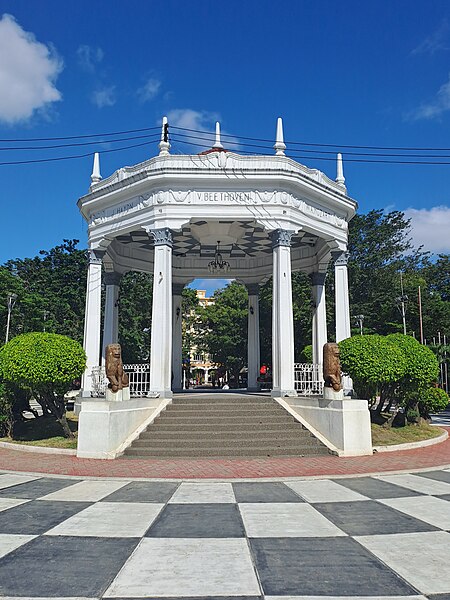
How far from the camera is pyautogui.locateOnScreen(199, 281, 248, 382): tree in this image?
133 feet

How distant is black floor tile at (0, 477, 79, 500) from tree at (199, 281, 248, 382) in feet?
104

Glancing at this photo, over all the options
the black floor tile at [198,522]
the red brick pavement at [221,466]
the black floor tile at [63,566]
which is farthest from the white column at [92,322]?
the black floor tile at [63,566]

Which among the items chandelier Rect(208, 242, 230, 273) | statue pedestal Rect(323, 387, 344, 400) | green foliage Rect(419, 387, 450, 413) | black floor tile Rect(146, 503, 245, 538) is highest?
chandelier Rect(208, 242, 230, 273)

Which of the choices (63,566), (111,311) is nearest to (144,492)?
(63,566)

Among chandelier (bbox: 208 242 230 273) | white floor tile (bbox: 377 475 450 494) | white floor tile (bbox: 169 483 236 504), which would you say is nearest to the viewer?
white floor tile (bbox: 169 483 236 504)

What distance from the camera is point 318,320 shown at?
760 inches

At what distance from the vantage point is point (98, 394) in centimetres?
1495

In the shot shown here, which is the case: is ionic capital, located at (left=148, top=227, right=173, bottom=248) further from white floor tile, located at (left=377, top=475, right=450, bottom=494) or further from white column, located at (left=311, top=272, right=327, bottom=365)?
white floor tile, located at (left=377, top=475, right=450, bottom=494)

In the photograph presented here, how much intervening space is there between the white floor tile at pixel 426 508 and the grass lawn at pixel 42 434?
8206mm

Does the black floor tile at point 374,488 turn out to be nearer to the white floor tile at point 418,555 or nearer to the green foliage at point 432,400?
the white floor tile at point 418,555

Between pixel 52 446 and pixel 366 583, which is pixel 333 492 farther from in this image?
pixel 52 446

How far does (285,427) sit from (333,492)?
5025 millimetres

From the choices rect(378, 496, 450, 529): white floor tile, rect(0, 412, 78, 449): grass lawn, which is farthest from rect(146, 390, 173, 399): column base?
rect(378, 496, 450, 529): white floor tile

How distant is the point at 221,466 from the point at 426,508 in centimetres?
437
